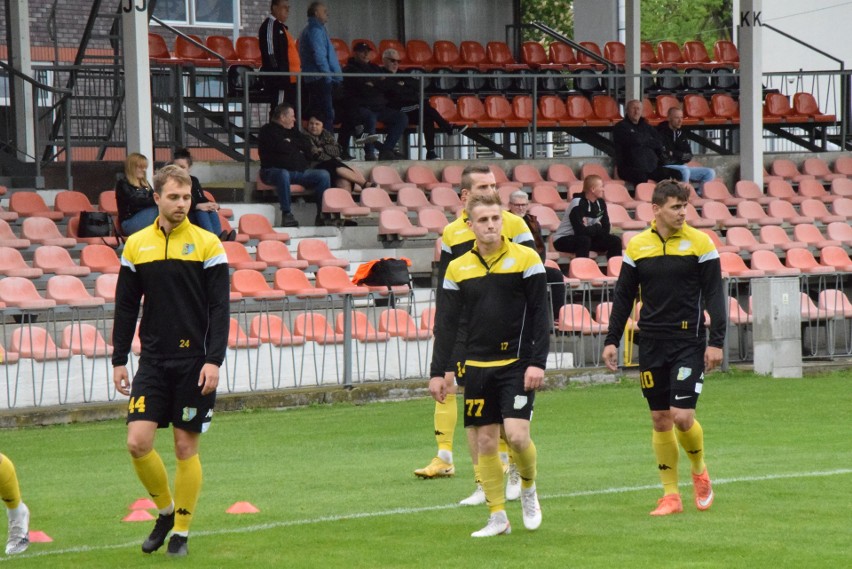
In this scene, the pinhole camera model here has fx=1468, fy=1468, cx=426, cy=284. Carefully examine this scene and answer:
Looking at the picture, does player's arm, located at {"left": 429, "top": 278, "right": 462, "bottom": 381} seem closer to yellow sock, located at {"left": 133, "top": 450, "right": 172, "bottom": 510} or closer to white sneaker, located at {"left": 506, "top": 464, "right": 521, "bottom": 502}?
white sneaker, located at {"left": 506, "top": 464, "right": 521, "bottom": 502}

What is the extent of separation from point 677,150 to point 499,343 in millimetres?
16316

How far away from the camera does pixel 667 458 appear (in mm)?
8305

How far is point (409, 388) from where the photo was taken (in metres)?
15.7

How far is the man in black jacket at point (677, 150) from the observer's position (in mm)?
23172

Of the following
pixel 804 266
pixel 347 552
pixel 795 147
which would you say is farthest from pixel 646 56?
pixel 347 552

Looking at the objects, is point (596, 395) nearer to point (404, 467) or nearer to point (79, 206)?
point (404, 467)

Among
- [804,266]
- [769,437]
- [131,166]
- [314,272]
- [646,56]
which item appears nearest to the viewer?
[769,437]

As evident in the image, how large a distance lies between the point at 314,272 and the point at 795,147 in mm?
17818

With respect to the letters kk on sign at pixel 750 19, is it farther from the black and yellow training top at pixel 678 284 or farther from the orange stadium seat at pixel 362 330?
the black and yellow training top at pixel 678 284

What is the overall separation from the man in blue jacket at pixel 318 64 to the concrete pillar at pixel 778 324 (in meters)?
7.03

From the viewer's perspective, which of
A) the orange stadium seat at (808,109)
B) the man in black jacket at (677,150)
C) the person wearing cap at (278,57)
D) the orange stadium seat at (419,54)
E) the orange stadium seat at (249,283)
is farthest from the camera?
the orange stadium seat at (808,109)

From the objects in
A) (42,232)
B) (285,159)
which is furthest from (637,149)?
(42,232)

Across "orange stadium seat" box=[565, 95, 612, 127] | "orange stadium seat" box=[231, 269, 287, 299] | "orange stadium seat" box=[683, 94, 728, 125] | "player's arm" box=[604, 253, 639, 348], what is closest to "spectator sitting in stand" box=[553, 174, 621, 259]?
"orange stadium seat" box=[231, 269, 287, 299]

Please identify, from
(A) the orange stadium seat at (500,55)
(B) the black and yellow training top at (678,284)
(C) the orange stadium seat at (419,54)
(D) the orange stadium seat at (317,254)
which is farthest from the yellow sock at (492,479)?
(A) the orange stadium seat at (500,55)
